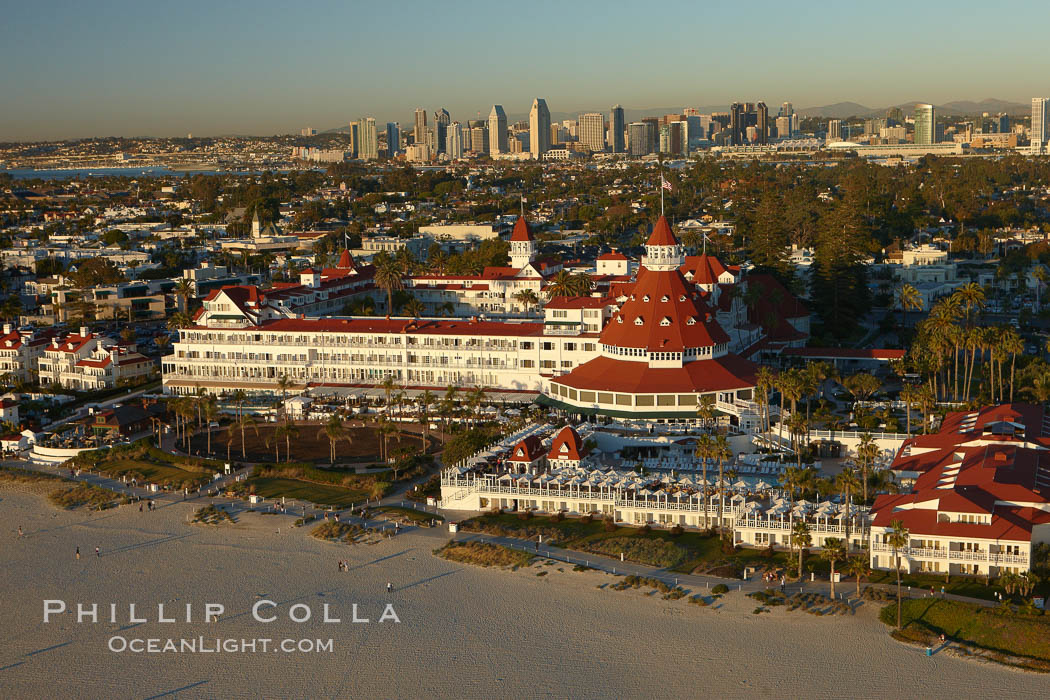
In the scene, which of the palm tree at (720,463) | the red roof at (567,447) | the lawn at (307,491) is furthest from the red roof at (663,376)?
the lawn at (307,491)

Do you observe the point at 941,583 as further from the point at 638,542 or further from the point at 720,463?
the point at 638,542

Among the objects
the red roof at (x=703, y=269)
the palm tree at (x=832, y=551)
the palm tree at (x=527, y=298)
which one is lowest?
the palm tree at (x=832, y=551)

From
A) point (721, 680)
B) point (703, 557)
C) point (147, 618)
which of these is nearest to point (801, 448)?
point (703, 557)

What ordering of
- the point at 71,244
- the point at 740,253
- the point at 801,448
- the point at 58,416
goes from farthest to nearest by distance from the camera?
the point at 71,244 → the point at 740,253 → the point at 58,416 → the point at 801,448

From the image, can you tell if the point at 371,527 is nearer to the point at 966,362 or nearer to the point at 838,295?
the point at 966,362

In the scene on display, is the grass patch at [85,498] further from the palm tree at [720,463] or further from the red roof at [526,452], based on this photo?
the palm tree at [720,463]

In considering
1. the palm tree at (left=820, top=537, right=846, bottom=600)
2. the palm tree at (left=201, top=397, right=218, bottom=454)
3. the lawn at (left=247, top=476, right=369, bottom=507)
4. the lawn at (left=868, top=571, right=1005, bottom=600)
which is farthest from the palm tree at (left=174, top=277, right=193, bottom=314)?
the lawn at (left=868, top=571, right=1005, bottom=600)

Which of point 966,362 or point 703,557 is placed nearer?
point 703,557

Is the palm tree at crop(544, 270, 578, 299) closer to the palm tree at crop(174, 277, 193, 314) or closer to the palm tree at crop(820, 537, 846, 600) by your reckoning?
the palm tree at crop(174, 277, 193, 314)
